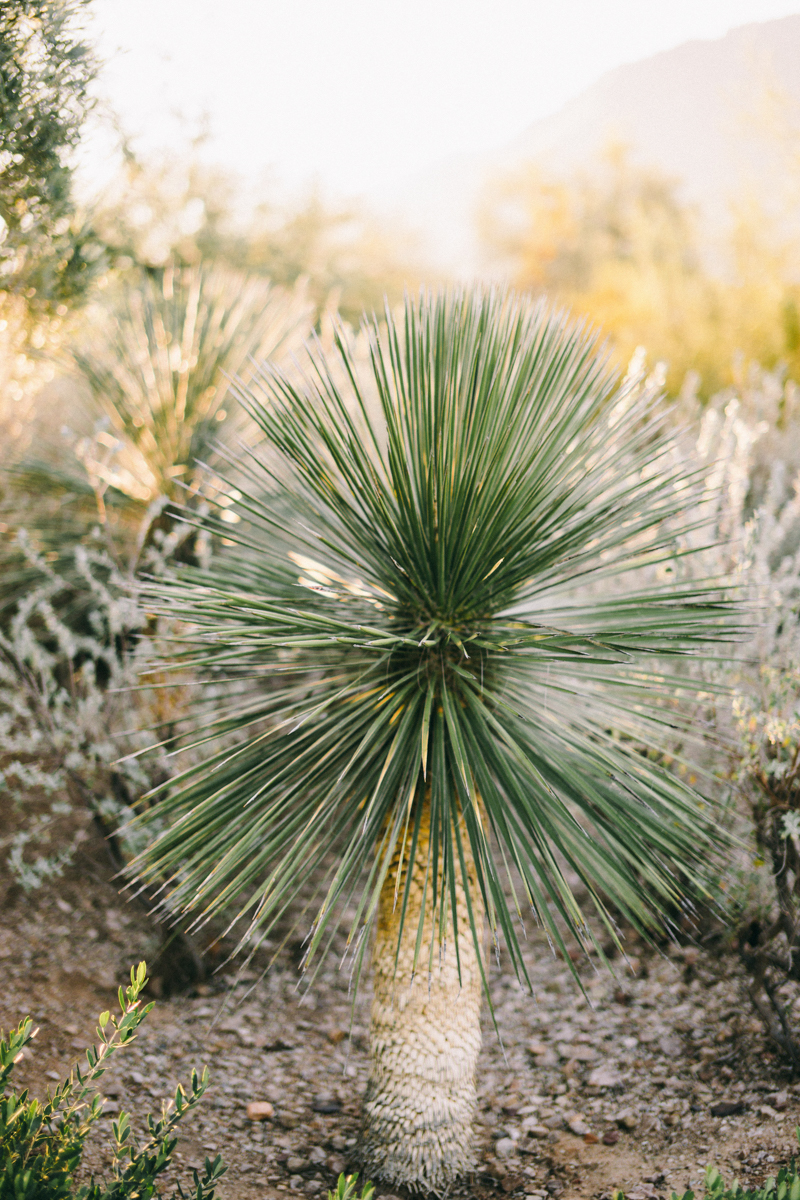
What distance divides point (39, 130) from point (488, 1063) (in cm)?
397

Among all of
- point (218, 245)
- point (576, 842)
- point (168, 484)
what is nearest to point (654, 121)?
point (218, 245)

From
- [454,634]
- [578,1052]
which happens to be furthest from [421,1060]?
[454,634]

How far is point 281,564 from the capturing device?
119 inches

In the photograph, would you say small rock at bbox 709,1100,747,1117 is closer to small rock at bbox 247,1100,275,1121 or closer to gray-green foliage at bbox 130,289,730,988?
gray-green foliage at bbox 130,289,730,988

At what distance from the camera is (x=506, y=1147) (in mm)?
2902

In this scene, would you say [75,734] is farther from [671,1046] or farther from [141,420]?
[671,1046]

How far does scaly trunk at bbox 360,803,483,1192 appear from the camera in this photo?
2.64 m

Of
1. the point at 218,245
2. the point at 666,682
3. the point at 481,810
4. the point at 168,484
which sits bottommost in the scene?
the point at 481,810

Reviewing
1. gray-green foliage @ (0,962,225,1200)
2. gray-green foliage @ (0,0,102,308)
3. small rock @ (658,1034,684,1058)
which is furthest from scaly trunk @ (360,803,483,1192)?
gray-green foliage @ (0,0,102,308)

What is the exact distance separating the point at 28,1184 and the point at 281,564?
1.88m

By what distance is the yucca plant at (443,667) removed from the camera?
2441mm

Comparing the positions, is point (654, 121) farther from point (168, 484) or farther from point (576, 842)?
point (576, 842)

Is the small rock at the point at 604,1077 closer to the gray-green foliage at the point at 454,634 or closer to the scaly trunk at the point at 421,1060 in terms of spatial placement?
the scaly trunk at the point at 421,1060

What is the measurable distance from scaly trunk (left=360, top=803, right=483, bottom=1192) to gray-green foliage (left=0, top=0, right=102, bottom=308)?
2.56 meters
